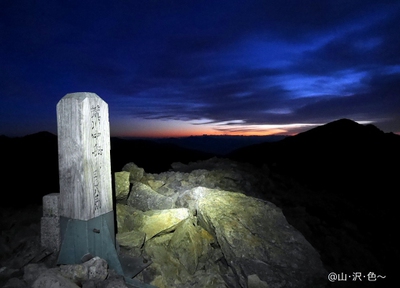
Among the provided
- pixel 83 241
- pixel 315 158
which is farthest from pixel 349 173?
pixel 83 241

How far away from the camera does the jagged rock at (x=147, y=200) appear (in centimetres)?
614

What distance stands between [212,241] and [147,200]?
2.07m

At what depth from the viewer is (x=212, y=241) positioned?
17.2 feet

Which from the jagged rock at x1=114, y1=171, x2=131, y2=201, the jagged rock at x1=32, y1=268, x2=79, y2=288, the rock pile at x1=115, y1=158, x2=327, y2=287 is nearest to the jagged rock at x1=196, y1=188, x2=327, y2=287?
the rock pile at x1=115, y1=158, x2=327, y2=287

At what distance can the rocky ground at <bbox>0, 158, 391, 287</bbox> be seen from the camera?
4.03 metres

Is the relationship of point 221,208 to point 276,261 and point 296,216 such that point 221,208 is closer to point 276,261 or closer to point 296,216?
point 276,261

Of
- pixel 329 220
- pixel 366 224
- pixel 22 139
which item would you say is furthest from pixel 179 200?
pixel 22 139

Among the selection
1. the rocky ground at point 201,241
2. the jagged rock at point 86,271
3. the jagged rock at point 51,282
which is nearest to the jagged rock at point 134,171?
the rocky ground at point 201,241

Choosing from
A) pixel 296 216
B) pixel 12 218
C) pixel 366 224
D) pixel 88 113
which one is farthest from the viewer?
pixel 366 224

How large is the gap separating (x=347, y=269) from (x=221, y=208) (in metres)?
3.64

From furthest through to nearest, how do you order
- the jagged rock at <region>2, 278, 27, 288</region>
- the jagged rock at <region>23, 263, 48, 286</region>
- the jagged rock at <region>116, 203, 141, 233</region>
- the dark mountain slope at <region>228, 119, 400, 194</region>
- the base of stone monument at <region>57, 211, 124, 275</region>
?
1. the dark mountain slope at <region>228, 119, 400, 194</region>
2. the jagged rock at <region>116, 203, 141, 233</region>
3. the base of stone monument at <region>57, 211, 124, 275</region>
4. the jagged rock at <region>23, 263, 48, 286</region>
5. the jagged rock at <region>2, 278, 27, 288</region>

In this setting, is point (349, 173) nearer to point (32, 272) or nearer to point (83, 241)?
point (83, 241)

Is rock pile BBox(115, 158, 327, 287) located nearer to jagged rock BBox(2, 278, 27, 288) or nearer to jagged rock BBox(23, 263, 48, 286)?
jagged rock BBox(23, 263, 48, 286)

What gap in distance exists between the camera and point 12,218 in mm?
6371
